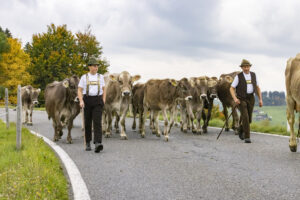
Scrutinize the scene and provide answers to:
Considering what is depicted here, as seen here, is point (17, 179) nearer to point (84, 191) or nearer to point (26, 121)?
point (84, 191)

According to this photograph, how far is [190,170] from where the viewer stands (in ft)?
20.5

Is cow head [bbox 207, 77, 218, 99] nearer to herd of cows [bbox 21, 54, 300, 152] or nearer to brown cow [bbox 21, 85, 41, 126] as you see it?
herd of cows [bbox 21, 54, 300, 152]

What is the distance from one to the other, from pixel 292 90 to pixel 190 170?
3461 mm

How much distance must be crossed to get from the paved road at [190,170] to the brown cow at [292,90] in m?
0.41

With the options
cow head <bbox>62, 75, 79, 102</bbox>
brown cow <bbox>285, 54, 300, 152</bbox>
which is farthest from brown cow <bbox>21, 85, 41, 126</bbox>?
brown cow <bbox>285, 54, 300, 152</bbox>

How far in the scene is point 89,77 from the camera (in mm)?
8859

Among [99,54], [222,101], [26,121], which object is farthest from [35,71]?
[222,101]

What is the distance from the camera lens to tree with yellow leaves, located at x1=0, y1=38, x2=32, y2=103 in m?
47.3

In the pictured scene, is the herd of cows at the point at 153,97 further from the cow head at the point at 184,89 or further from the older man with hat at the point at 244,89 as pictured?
the older man with hat at the point at 244,89

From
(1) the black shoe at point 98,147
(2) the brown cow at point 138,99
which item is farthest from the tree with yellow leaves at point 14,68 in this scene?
(1) the black shoe at point 98,147

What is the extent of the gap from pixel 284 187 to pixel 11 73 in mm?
48671

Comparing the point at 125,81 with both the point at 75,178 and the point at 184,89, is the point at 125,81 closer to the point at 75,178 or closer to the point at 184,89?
the point at 184,89

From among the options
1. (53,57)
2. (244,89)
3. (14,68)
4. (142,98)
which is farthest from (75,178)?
(14,68)

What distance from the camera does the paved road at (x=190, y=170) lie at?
4828mm
